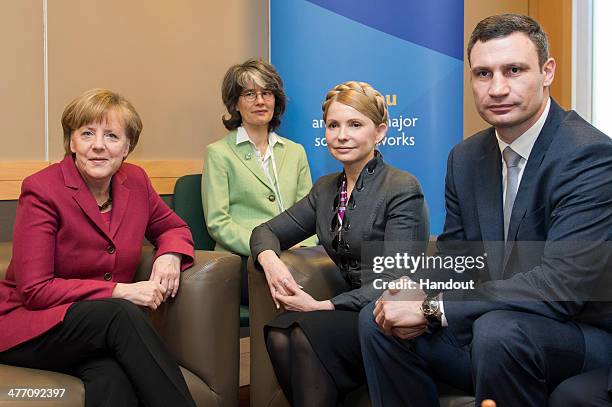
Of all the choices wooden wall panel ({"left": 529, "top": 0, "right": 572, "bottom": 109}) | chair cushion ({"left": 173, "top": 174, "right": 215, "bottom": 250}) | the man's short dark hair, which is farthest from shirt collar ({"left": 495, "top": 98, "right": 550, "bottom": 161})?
wooden wall panel ({"left": 529, "top": 0, "right": 572, "bottom": 109})

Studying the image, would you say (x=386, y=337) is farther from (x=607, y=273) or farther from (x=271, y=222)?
(x=271, y=222)

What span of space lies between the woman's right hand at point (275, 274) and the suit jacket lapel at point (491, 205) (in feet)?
2.29

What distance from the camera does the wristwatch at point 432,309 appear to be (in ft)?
7.05

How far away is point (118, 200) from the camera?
8.84 feet

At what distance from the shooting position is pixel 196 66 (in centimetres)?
392

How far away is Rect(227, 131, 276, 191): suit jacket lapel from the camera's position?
3439 mm

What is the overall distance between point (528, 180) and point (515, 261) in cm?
22

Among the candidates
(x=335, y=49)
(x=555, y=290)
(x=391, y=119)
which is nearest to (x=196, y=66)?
(x=335, y=49)

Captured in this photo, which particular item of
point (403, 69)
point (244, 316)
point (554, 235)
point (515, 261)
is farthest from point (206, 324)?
point (403, 69)

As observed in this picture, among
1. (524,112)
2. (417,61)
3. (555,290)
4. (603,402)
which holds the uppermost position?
(417,61)

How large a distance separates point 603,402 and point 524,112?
29.9 inches

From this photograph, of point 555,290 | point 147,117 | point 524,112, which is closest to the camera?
point 555,290

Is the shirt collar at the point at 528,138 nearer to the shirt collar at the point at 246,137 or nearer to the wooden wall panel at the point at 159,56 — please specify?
the shirt collar at the point at 246,137

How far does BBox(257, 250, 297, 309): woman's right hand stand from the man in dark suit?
0.37 meters
